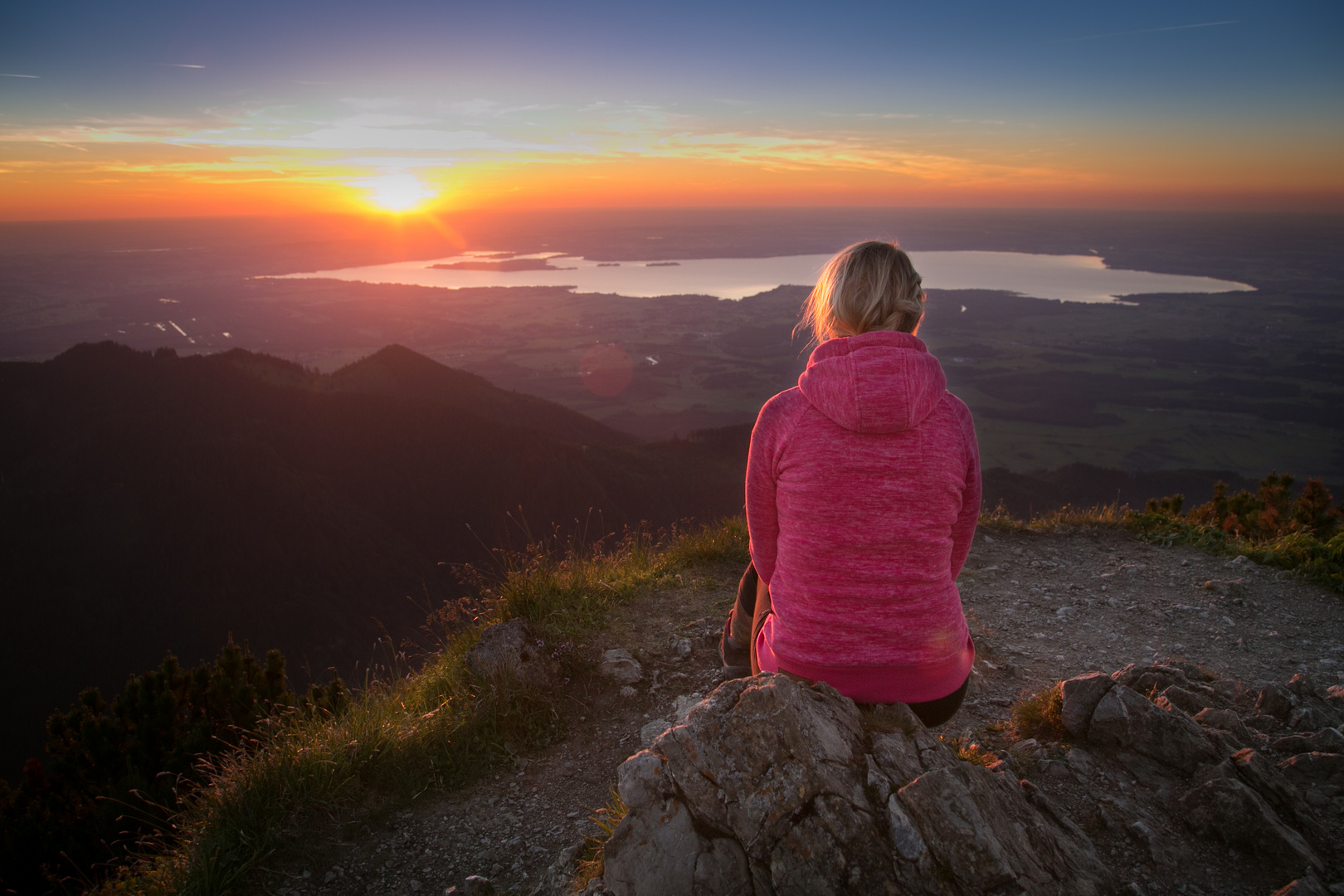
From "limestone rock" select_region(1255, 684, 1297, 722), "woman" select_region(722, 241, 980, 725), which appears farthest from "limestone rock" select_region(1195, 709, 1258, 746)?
"woman" select_region(722, 241, 980, 725)

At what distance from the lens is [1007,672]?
14.6ft

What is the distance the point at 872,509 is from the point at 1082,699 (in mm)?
2097

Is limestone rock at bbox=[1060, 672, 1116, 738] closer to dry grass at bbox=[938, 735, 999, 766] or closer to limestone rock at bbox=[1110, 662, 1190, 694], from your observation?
limestone rock at bbox=[1110, 662, 1190, 694]

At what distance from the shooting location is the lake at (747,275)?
383ft

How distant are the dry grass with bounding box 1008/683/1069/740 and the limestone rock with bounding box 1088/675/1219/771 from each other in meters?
0.16

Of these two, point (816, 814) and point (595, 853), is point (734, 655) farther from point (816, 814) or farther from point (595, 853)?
point (816, 814)

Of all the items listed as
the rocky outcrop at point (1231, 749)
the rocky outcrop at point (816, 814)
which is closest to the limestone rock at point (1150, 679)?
the rocky outcrop at point (1231, 749)

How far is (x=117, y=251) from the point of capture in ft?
426

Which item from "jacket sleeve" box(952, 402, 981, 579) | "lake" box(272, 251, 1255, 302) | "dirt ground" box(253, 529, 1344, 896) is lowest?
"dirt ground" box(253, 529, 1344, 896)

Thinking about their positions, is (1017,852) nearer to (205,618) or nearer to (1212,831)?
(1212,831)

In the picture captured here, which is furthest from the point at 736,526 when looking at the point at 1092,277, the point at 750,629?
the point at 1092,277

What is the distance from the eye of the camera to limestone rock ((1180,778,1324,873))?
2.32 m

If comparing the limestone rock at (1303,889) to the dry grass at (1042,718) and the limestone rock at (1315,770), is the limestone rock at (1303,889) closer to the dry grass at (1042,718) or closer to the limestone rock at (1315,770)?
the limestone rock at (1315,770)

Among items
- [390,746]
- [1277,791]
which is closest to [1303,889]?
[1277,791]
